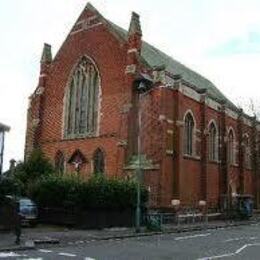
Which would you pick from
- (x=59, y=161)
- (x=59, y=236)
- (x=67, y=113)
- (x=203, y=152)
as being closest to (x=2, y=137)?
(x=59, y=236)

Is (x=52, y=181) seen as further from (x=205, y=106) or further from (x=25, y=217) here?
(x=205, y=106)

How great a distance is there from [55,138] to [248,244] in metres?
24.8

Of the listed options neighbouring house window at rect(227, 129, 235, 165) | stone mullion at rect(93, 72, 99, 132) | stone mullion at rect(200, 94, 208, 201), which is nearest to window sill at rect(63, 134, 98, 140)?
stone mullion at rect(93, 72, 99, 132)

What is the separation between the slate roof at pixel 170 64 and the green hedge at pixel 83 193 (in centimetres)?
1305

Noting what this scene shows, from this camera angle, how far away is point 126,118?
40594mm

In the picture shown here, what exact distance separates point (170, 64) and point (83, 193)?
24.6 m

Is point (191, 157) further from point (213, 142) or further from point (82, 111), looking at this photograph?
point (82, 111)

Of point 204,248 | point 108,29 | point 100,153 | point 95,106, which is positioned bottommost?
point 204,248

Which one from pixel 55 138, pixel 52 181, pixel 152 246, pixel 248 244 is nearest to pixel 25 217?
pixel 52 181

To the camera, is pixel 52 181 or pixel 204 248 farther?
pixel 52 181

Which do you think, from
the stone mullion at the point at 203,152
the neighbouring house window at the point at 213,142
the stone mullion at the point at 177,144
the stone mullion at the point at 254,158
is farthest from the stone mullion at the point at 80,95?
the stone mullion at the point at 254,158

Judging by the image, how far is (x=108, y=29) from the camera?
43750mm

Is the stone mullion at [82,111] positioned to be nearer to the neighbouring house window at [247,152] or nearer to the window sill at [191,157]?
the window sill at [191,157]

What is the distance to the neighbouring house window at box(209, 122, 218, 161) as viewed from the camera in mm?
48406
